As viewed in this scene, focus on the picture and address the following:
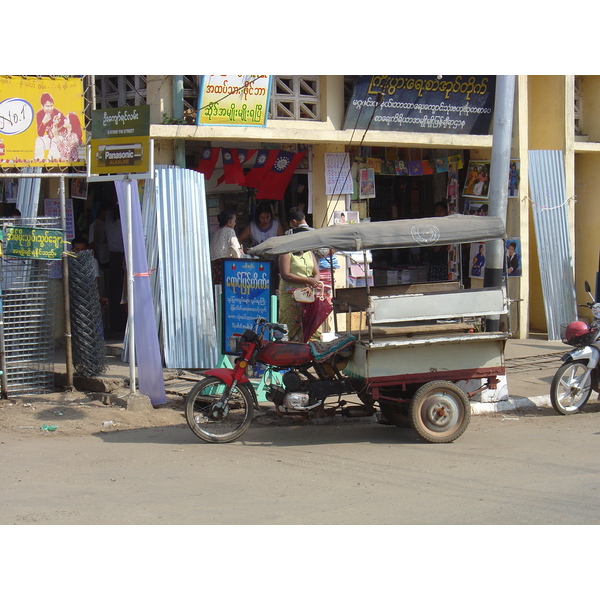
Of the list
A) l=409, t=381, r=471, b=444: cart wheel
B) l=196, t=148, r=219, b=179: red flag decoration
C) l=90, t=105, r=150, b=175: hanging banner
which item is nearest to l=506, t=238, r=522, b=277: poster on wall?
l=196, t=148, r=219, b=179: red flag decoration

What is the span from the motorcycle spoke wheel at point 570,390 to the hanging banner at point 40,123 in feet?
18.9

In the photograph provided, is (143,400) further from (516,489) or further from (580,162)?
(580,162)

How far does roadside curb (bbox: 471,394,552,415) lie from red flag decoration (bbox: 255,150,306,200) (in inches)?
180

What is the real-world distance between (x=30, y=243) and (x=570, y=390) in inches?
238

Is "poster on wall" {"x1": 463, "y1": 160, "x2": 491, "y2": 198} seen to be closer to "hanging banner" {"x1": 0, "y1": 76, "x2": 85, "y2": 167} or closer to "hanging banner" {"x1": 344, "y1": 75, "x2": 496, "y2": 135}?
"hanging banner" {"x1": 344, "y1": 75, "x2": 496, "y2": 135}

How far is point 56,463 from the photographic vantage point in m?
6.39

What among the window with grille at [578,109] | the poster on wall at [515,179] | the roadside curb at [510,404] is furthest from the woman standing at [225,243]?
the window with grille at [578,109]

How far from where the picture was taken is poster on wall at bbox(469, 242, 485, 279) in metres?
13.0

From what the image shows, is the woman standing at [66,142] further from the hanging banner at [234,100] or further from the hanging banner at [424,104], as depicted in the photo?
the hanging banner at [424,104]

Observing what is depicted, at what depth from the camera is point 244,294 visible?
8.93m

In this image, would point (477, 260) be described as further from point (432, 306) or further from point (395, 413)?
point (432, 306)

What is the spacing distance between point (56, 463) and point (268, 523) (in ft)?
7.67

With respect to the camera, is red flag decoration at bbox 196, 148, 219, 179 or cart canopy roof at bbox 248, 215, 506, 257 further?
red flag decoration at bbox 196, 148, 219, 179

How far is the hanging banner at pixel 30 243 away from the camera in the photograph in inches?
331
